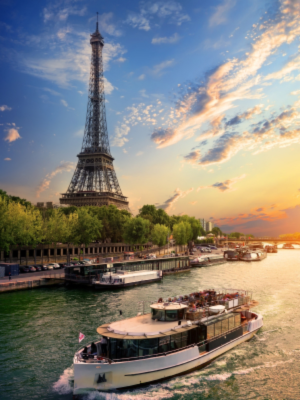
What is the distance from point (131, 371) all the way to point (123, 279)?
3914cm

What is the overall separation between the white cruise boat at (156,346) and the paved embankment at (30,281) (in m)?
33.1

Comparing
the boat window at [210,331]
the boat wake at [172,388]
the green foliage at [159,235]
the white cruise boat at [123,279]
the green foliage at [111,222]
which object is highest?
the green foliage at [111,222]

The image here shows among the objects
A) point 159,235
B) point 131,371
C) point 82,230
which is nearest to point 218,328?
point 131,371

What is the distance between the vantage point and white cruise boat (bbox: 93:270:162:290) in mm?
57906

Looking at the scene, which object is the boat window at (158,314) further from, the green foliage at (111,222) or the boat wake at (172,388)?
the green foliage at (111,222)

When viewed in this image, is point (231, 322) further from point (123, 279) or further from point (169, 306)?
point (123, 279)

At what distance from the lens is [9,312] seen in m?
38.7

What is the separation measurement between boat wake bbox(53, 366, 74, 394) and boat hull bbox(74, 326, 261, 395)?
1.83 metres

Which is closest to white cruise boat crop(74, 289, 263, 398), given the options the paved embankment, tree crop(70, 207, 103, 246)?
the paved embankment

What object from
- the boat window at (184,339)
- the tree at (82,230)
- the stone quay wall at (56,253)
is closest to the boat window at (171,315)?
the boat window at (184,339)

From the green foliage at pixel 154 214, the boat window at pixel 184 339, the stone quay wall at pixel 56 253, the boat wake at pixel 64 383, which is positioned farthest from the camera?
the green foliage at pixel 154 214

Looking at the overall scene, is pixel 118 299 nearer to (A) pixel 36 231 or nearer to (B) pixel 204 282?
(B) pixel 204 282

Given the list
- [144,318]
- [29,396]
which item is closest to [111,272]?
[144,318]

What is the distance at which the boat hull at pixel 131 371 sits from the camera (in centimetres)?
1977
